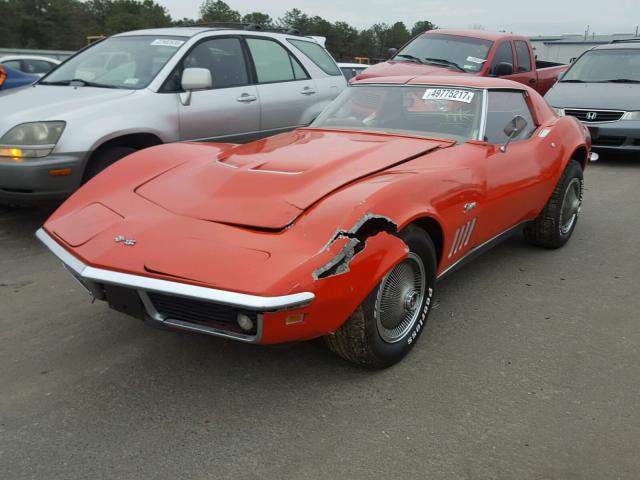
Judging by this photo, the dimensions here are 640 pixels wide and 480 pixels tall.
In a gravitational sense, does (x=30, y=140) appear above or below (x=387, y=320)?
above

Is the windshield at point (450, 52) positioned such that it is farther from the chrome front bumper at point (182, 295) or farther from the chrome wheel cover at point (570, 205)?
the chrome front bumper at point (182, 295)

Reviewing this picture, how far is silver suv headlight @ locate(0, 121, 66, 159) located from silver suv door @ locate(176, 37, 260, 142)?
3.71ft

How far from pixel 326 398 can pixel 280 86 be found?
434cm

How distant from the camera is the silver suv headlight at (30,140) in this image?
4.39 m

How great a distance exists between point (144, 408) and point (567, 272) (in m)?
3.08

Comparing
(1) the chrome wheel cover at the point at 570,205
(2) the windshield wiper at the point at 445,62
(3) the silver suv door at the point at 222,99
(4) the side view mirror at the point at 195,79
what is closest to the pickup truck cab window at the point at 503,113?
(1) the chrome wheel cover at the point at 570,205

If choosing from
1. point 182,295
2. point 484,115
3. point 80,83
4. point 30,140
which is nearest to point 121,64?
point 80,83

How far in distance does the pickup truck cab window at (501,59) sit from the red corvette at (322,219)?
5.00 meters

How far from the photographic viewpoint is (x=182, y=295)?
86.4 inches

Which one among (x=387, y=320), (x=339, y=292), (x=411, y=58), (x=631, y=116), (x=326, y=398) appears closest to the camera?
(x=339, y=292)

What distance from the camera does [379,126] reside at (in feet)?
12.6

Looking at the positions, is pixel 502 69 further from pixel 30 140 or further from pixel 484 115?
pixel 30 140

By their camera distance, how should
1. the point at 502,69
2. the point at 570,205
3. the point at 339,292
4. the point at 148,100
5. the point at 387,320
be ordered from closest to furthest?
the point at 339,292 < the point at 387,320 < the point at 570,205 < the point at 148,100 < the point at 502,69

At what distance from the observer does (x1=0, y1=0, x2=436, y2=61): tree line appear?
57.9 metres
